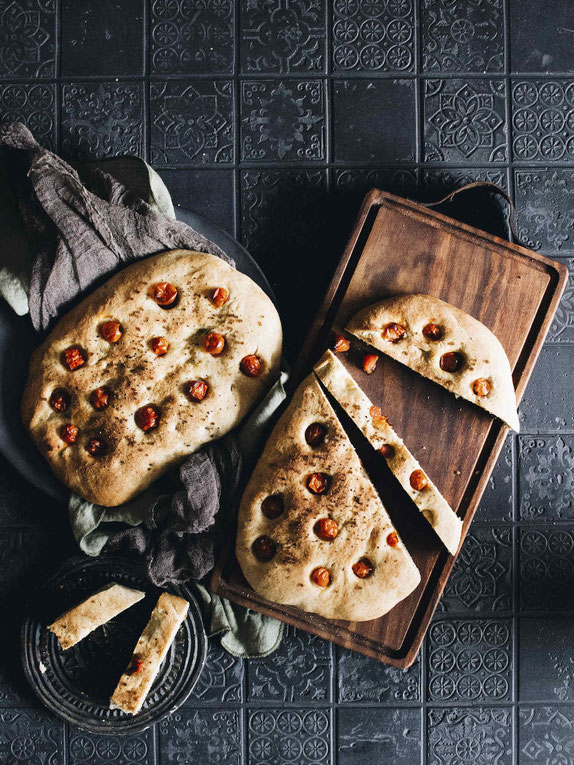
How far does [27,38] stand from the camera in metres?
2.84

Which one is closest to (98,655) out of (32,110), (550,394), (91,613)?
(91,613)

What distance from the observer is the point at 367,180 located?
2.82 meters

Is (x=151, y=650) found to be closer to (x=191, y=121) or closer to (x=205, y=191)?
(x=205, y=191)

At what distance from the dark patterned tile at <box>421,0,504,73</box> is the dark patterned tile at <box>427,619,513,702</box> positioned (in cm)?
226

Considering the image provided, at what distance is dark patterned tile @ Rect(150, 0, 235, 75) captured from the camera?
2.84 meters

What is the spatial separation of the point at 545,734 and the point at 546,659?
32 cm

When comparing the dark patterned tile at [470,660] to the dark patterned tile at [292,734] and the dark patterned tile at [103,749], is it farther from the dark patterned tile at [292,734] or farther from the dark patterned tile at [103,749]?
the dark patterned tile at [103,749]

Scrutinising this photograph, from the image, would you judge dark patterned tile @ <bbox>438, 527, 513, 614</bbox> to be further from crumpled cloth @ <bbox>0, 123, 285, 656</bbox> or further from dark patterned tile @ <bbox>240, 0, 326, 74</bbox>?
dark patterned tile @ <bbox>240, 0, 326, 74</bbox>

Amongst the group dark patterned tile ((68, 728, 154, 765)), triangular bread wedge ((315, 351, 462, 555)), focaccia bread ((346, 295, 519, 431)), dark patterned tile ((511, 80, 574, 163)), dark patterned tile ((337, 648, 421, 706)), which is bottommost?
dark patterned tile ((68, 728, 154, 765))

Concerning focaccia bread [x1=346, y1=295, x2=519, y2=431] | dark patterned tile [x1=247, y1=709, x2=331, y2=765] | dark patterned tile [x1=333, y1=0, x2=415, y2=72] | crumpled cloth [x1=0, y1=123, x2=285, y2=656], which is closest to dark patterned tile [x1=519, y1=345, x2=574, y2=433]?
focaccia bread [x1=346, y1=295, x2=519, y2=431]

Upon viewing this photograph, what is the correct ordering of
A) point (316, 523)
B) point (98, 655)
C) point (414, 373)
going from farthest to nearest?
point (98, 655)
point (414, 373)
point (316, 523)

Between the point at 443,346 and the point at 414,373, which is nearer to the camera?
the point at 443,346

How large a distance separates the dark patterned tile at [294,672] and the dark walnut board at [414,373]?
271 mm

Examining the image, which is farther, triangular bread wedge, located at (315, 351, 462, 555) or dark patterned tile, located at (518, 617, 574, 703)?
dark patterned tile, located at (518, 617, 574, 703)
